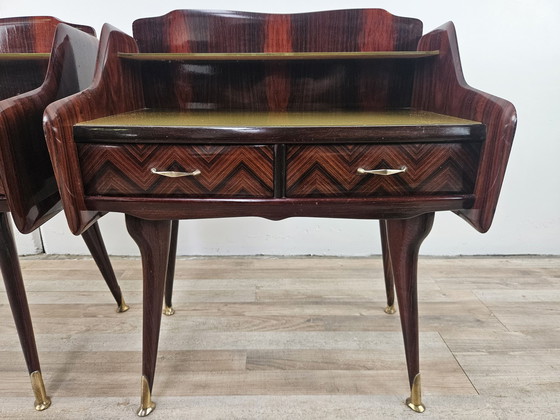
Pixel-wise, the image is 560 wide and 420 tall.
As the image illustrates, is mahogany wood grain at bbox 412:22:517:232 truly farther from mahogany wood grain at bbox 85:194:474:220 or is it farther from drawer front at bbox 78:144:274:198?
drawer front at bbox 78:144:274:198

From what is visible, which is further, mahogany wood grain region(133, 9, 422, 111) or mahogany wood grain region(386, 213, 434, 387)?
mahogany wood grain region(133, 9, 422, 111)

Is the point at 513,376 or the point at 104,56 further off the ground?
the point at 104,56

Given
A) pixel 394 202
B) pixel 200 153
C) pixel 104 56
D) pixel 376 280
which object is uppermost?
pixel 104 56

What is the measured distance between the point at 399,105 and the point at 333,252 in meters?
0.79

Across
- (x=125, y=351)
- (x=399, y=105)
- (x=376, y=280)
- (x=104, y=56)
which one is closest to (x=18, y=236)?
(x=125, y=351)

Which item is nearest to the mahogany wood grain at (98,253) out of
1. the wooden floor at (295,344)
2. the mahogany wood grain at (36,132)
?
the wooden floor at (295,344)

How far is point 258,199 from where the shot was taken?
27.5 inches

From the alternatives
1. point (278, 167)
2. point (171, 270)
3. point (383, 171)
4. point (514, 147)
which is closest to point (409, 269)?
point (383, 171)

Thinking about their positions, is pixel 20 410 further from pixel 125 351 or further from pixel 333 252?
pixel 333 252

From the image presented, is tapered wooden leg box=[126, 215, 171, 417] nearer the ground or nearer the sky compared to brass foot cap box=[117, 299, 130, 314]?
nearer the sky

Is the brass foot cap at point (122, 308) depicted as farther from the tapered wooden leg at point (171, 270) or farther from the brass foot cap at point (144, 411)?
the brass foot cap at point (144, 411)

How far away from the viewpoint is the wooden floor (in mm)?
891

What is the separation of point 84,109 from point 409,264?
2.34 feet

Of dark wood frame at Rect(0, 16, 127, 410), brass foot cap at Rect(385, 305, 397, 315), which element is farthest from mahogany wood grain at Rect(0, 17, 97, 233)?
brass foot cap at Rect(385, 305, 397, 315)
